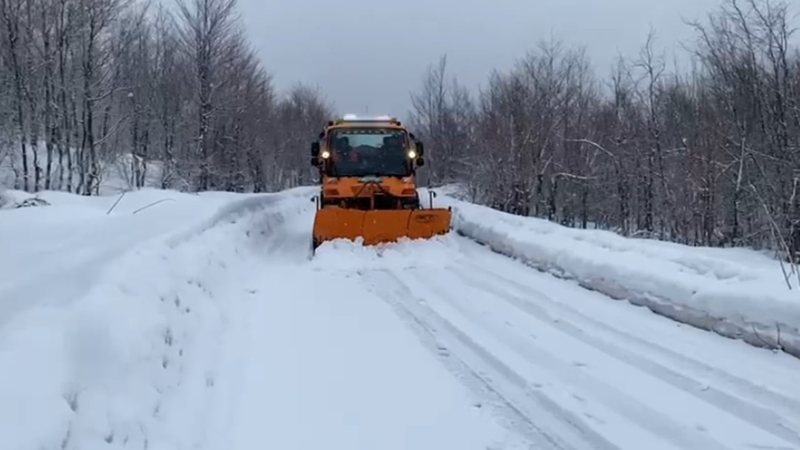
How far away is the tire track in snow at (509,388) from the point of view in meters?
4.23

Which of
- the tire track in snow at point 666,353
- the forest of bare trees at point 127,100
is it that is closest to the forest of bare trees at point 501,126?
the forest of bare trees at point 127,100

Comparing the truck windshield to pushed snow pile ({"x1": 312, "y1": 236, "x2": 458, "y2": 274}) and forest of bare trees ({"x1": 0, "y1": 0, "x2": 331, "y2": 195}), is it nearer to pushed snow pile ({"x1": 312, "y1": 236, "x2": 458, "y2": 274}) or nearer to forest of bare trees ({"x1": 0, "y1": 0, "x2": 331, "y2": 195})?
pushed snow pile ({"x1": 312, "y1": 236, "x2": 458, "y2": 274})

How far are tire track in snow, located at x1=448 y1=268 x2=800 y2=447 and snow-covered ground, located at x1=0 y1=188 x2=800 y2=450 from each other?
0.05 ft

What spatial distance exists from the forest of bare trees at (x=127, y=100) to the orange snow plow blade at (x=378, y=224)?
58.7 feet

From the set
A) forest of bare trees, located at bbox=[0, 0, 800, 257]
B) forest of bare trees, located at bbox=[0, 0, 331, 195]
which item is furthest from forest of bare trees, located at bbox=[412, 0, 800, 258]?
forest of bare trees, located at bbox=[0, 0, 331, 195]

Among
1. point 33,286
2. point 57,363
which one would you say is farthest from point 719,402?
point 33,286

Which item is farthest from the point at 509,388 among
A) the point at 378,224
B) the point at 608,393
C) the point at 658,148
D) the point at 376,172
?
the point at 658,148

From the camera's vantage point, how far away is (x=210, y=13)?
3669 cm

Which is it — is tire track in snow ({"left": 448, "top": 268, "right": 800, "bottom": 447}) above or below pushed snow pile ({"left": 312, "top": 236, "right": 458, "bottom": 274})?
below

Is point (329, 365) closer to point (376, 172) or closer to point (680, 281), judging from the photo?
point (680, 281)

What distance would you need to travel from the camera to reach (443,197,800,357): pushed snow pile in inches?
242

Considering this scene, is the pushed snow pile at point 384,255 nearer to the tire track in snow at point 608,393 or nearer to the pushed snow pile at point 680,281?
the pushed snow pile at point 680,281

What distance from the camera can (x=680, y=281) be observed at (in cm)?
773

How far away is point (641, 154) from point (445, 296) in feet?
85.5
